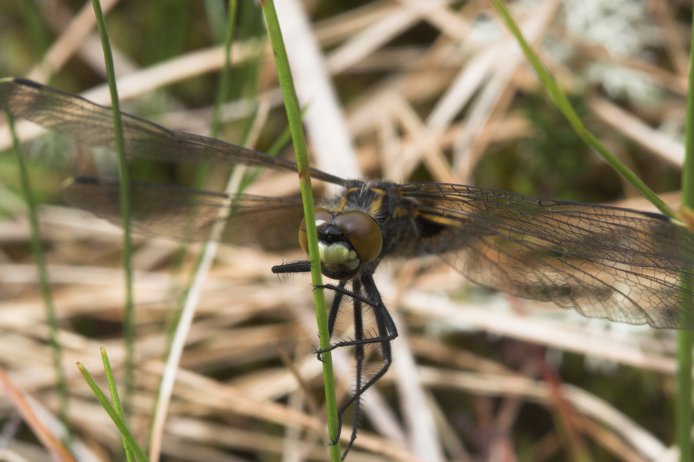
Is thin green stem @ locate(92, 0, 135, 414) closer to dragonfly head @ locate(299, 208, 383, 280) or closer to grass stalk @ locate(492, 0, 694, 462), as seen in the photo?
dragonfly head @ locate(299, 208, 383, 280)

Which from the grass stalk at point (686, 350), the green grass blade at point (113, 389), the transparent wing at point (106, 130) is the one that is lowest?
the green grass blade at point (113, 389)

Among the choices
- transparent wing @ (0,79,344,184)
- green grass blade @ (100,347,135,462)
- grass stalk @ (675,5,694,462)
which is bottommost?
green grass blade @ (100,347,135,462)

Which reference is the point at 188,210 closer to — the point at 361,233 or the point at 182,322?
the point at 182,322

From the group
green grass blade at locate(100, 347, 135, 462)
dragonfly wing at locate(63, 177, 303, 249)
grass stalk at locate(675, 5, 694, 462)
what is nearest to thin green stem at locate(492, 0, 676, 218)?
grass stalk at locate(675, 5, 694, 462)

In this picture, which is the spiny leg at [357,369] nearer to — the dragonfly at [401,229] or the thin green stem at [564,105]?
the dragonfly at [401,229]

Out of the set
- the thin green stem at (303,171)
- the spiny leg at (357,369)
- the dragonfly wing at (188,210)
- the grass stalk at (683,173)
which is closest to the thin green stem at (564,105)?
the grass stalk at (683,173)

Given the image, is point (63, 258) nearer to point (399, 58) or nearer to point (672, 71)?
point (399, 58)

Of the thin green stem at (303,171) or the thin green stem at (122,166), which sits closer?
the thin green stem at (303,171)

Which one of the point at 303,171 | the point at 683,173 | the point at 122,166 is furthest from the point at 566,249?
the point at 122,166
